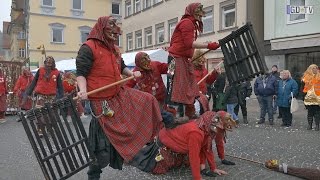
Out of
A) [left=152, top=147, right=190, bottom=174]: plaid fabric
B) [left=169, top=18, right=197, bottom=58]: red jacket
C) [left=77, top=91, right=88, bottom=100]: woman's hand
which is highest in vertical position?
[left=169, top=18, right=197, bottom=58]: red jacket

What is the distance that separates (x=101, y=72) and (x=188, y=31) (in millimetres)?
1351

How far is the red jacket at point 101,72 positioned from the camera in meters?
4.52

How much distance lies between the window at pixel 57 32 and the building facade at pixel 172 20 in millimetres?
6777

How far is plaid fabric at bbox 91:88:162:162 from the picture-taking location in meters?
4.47

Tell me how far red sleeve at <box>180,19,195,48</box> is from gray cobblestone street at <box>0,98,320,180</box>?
1.77m

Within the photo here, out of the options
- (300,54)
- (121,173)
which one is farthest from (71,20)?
(121,173)

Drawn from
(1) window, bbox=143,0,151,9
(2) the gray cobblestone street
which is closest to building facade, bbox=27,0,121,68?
(1) window, bbox=143,0,151,9

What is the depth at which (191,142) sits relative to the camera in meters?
4.93

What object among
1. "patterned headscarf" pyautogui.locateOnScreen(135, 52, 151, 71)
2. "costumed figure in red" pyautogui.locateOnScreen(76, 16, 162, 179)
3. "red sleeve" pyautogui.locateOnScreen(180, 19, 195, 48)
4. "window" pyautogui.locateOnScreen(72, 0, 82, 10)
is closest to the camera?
"costumed figure in red" pyautogui.locateOnScreen(76, 16, 162, 179)

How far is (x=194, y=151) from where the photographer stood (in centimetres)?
487

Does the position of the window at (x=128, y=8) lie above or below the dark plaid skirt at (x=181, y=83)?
above

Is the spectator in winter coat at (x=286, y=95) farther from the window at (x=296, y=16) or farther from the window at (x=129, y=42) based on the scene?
the window at (x=129, y=42)

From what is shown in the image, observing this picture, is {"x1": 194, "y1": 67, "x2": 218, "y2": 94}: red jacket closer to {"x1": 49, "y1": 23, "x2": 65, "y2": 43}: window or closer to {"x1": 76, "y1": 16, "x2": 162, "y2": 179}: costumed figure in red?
{"x1": 76, "y1": 16, "x2": 162, "y2": 179}: costumed figure in red

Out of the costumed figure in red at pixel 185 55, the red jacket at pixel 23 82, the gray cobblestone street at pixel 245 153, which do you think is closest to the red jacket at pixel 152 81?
the costumed figure in red at pixel 185 55
